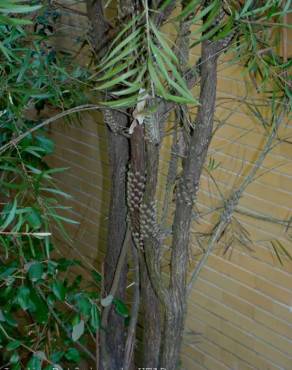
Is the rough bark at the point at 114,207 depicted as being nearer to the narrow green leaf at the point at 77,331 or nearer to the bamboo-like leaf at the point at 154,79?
the narrow green leaf at the point at 77,331

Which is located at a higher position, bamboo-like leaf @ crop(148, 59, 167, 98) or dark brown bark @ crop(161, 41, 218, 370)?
bamboo-like leaf @ crop(148, 59, 167, 98)

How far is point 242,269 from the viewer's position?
1.82m

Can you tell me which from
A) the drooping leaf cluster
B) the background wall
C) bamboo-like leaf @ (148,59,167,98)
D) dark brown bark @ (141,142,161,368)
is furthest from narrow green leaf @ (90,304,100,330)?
bamboo-like leaf @ (148,59,167,98)

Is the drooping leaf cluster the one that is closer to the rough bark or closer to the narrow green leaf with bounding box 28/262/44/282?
the rough bark

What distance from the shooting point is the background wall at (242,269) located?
1.66m

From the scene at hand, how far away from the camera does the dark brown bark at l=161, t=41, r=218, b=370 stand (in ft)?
3.68

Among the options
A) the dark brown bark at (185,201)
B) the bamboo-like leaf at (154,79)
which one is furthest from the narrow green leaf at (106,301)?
the bamboo-like leaf at (154,79)

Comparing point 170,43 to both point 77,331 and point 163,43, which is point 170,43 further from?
point 77,331

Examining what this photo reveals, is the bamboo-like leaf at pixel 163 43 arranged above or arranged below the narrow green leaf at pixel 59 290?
above

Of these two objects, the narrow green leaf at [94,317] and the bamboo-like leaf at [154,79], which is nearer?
the bamboo-like leaf at [154,79]

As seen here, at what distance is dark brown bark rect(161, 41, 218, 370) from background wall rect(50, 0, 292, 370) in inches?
11.4

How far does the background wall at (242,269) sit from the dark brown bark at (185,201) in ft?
0.95

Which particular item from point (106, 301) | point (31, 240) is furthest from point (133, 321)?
→ point (31, 240)

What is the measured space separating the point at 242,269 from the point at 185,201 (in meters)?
0.68
